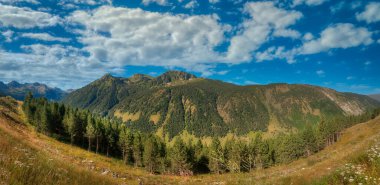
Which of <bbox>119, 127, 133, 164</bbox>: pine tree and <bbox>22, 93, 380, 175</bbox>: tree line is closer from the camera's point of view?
<bbox>22, 93, 380, 175</bbox>: tree line

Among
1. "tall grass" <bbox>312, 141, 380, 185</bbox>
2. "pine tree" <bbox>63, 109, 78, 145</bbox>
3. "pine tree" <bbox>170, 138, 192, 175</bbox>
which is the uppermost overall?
"tall grass" <bbox>312, 141, 380, 185</bbox>

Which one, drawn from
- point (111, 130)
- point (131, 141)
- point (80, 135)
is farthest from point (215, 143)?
point (80, 135)

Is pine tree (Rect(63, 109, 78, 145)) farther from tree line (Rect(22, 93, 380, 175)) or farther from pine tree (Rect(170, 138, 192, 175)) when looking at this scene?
pine tree (Rect(170, 138, 192, 175))

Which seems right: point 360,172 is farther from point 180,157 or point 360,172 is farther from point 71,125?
point 71,125

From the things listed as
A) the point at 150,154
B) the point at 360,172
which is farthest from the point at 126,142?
the point at 360,172

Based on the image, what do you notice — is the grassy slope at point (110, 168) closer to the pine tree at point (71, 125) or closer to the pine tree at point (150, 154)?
the pine tree at point (71, 125)

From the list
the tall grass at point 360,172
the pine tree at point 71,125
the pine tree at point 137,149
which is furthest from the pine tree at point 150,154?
the tall grass at point 360,172

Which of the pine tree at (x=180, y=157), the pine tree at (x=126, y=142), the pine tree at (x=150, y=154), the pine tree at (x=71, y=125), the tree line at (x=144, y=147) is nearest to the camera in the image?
the pine tree at (x=71, y=125)

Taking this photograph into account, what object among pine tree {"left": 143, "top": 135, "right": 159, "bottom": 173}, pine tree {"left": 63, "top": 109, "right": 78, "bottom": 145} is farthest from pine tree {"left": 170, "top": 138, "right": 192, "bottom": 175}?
pine tree {"left": 63, "top": 109, "right": 78, "bottom": 145}

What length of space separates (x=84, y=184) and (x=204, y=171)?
4046 inches

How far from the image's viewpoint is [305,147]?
4906 inches

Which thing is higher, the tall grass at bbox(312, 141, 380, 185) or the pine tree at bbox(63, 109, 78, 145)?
the tall grass at bbox(312, 141, 380, 185)

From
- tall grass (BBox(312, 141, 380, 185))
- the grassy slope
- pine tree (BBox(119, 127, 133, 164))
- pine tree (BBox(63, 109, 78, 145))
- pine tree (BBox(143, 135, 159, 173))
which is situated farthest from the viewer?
pine tree (BBox(119, 127, 133, 164))

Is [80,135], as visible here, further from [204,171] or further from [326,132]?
[326,132]
